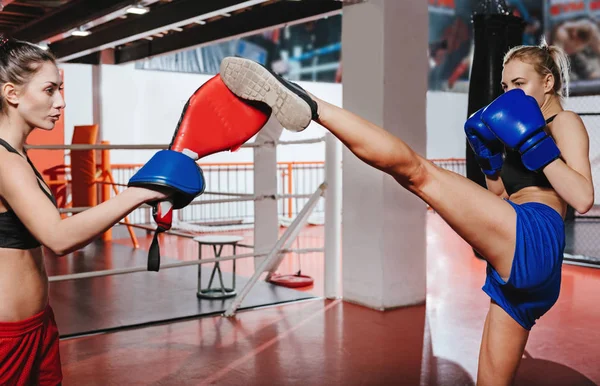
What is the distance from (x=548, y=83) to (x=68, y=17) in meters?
4.57

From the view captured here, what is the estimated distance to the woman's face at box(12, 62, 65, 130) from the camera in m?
1.19

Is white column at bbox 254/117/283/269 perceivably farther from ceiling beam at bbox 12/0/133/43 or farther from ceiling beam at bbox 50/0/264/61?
ceiling beam at bbox 12/0/133/43

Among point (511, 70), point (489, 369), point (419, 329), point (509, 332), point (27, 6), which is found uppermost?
point (27, 6)

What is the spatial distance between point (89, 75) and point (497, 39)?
211 inches

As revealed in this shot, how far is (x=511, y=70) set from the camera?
1.72 m

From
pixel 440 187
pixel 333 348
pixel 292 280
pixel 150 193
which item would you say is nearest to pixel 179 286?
pixel 292 280

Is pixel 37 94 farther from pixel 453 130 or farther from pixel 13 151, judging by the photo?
pixel 453 130

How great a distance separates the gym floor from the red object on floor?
534 millimetres

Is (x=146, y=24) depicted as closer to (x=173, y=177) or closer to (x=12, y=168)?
(x=12, y=168)

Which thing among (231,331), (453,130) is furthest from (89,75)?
(453,130)

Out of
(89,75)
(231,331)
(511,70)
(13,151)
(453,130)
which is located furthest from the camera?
(453,130)

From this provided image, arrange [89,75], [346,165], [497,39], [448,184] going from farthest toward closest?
[89,75]
[497,39]
[346,165]
[448,184]

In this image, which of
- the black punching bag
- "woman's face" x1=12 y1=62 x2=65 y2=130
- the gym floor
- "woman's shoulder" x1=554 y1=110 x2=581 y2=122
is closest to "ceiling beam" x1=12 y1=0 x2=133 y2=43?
the gym floor

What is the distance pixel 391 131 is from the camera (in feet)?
11.8
